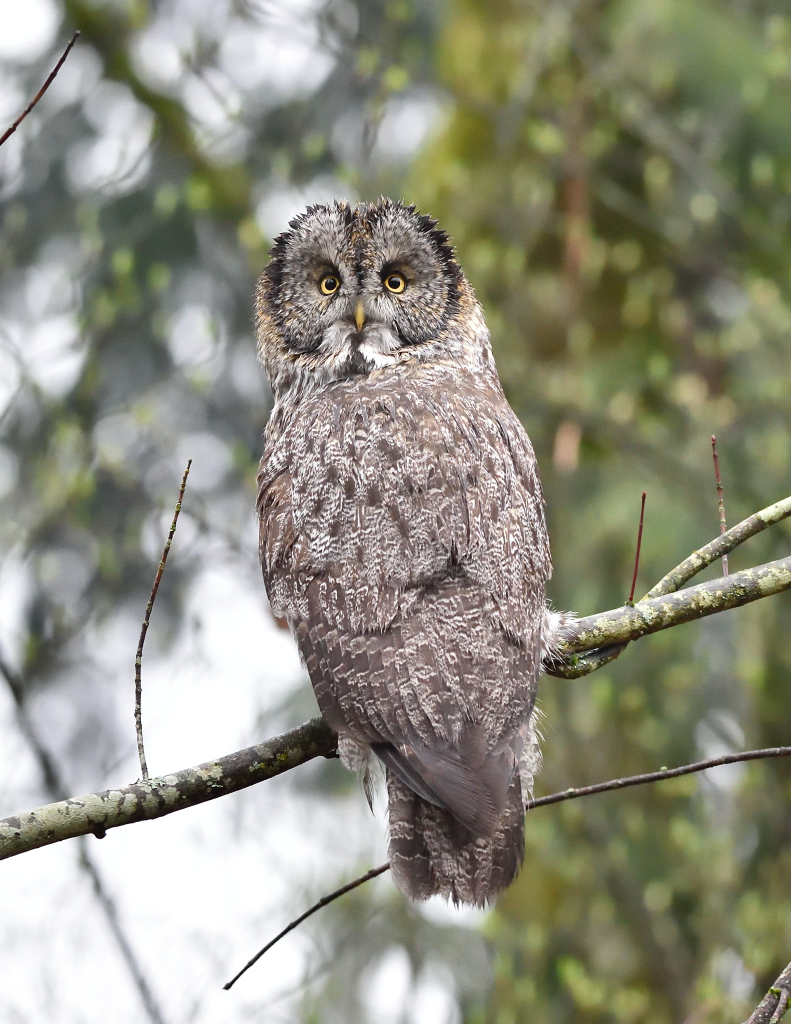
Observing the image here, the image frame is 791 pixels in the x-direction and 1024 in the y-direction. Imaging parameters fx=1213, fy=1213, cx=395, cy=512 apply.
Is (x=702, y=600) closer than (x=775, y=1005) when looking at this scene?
No

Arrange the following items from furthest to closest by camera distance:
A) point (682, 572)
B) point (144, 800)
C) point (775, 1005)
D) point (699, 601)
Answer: point (682, 572) → point (699, 601) → point (144, 800) → point (775, 1005)

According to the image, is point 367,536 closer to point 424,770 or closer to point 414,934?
point 424,770

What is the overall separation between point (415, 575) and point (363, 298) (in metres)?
1.34

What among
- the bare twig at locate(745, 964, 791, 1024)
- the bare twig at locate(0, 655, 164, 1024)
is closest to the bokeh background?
the bare twig at locate(0, 655, 164, 1024)

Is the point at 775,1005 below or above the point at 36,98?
below

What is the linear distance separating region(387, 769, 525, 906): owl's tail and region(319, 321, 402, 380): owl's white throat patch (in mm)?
1613

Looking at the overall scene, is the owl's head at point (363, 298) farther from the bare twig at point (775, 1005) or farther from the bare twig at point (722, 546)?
the bare twig at point (775, 1005)

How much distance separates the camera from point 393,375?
398 centimetres

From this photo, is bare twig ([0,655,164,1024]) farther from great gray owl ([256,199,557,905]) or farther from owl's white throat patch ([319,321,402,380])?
owl's white throat patch ([319,321,402,380])

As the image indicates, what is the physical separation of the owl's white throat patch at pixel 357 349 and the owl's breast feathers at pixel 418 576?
34 centimetres

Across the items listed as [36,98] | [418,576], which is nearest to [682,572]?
[418,576]

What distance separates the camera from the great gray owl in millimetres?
2959

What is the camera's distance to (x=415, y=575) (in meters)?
3.20

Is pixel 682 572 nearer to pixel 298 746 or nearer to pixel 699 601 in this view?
pixel 699 601
